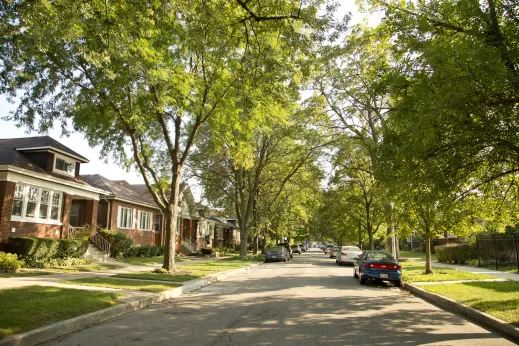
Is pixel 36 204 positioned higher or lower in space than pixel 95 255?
higher

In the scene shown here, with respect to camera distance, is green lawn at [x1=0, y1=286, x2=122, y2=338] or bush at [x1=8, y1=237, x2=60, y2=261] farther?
bush at [x1=8, y1=237, x2=60, y2=261]

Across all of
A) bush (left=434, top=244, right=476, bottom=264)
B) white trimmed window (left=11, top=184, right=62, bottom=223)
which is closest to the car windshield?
bush (left=434, top=244, right=476, bottom=264)

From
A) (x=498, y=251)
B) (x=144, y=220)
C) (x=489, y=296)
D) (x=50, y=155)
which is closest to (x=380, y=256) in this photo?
(x=489, y=296)

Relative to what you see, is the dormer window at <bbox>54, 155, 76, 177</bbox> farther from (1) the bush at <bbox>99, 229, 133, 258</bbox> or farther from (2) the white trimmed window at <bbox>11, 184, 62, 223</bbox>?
(1) the bush at <bbox>99, 229, 133, 258</bbox>

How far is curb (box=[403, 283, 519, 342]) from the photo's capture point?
715 cm

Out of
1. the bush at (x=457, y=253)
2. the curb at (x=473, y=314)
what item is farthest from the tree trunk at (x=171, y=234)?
the bush at (x=457, y=253)

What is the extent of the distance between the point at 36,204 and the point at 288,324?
16570 mm

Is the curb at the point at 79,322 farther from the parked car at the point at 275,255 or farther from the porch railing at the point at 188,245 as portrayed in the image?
the porch railing at the point at 188,245

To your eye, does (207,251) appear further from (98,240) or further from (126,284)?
(126,284)

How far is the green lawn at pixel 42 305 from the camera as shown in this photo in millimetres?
6660

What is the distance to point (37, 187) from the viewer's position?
1936 centimetres

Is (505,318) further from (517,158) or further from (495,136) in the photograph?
(495,136)

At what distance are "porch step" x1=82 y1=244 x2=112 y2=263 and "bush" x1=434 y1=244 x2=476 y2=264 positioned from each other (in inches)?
878

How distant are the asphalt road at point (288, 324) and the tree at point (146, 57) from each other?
253 inches
